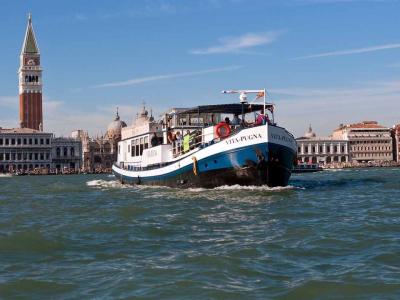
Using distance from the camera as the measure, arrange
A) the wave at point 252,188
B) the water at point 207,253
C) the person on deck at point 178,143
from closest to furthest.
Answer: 1. the water at point 207,253
2. the wave at point 252,188
3. the person on deck at point 178,143

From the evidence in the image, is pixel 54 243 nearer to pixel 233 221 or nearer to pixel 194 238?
pixel 194 238

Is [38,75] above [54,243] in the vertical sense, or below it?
above

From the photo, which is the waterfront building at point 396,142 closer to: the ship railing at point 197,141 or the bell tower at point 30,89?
the bell tower at point 30,89

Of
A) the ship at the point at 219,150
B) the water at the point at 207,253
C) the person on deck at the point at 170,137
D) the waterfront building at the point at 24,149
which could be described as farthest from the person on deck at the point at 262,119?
the waterfront building at the point at 24,149

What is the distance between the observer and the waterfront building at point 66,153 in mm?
138875

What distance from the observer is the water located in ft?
30.5

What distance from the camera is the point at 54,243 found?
1360 cm

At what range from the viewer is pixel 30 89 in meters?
147

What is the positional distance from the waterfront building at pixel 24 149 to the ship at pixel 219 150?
97.1m

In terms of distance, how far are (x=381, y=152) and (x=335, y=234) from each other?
148 metres

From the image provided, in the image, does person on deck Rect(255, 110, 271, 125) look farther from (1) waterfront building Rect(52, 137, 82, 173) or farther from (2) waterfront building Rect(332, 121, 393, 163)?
(2) waterfront building Rect(332, 121, 393, 163)

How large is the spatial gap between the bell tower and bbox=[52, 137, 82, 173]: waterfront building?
5.34 metres

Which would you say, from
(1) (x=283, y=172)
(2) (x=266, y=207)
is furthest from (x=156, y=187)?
(2) (x=266, y=207)

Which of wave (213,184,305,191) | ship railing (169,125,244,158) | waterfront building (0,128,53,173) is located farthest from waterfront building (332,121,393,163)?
wave (213,184,305,191)
